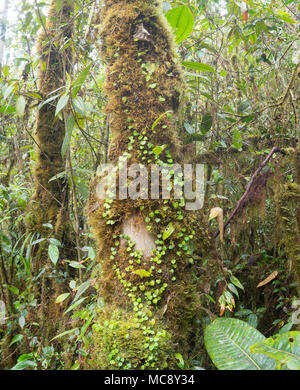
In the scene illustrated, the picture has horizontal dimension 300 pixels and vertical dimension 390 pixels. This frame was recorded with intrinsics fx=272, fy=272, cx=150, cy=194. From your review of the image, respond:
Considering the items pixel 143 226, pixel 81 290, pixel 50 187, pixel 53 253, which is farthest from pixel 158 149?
pixel 50 187

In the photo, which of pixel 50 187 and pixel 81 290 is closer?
pixel 81 290

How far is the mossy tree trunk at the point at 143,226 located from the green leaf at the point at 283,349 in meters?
0.33

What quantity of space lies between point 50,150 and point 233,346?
82.2 inches

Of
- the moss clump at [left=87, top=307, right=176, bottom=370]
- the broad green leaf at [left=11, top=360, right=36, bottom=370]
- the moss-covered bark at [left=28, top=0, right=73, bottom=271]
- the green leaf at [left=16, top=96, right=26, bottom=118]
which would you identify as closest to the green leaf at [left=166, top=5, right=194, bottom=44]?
the green leaf at [left=16, top=96, right=26, bottom=118]

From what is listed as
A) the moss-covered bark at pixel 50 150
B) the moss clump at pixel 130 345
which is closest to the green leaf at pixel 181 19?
the moss-covered bark at pixel 50 150

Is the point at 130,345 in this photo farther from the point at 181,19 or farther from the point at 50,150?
the point at 50,150

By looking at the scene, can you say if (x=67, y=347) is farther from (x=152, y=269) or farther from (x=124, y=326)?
(x=152, y=269)

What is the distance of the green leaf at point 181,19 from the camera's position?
1.33 m

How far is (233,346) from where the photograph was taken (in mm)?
1169

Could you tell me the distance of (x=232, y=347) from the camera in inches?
45.9

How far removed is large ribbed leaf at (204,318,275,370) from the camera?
1.07 m

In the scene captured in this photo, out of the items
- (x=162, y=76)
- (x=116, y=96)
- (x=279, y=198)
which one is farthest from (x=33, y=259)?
(x=279, y=198)

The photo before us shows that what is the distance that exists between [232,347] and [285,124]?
149 cm

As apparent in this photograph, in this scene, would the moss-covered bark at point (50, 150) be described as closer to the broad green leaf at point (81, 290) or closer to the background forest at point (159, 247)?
the background forest at point (159, 247)
